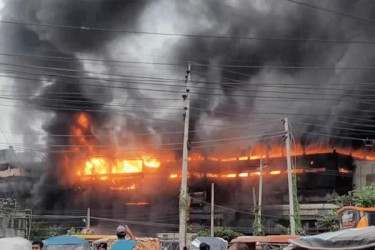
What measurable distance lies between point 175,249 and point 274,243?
1812 cm

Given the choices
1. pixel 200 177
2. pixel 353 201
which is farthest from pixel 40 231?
pixel 353 201

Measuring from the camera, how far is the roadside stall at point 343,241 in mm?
4520

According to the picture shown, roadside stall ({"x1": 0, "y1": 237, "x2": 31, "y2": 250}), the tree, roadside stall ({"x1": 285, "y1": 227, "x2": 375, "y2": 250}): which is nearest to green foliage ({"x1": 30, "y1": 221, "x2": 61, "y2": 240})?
the tree

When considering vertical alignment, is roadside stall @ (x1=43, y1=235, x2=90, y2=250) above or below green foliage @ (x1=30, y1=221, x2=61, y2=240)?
below

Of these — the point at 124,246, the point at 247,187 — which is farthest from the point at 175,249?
the point at 124,246

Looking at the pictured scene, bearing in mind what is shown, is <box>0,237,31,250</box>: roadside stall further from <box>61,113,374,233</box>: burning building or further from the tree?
<box>61,113,374,233</box>: burning building

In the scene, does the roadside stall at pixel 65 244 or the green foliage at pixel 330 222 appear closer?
the roadside stall at pixel 65 244

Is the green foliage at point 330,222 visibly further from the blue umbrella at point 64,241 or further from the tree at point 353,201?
the blue umbrella at point 64,241

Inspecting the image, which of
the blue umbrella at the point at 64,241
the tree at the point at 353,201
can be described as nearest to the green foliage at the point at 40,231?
the tree at the point at 353,201

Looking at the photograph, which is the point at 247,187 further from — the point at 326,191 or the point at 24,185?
the point at 24,185

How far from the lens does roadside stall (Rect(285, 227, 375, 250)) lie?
178 inches

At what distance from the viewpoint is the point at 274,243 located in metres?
11.2

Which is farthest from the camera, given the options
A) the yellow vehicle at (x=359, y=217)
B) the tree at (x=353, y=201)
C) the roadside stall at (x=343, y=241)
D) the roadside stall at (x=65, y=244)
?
the tree at (x=353, y=201)

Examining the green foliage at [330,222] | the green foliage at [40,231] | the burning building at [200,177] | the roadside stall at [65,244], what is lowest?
the roadside stall at [65,244]
